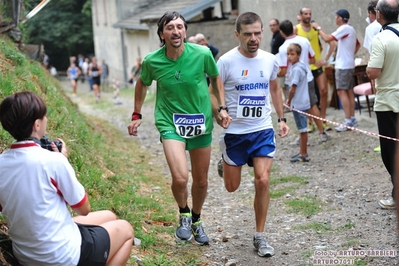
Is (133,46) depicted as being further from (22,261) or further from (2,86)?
(22,261)

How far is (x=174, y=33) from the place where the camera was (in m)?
6.04

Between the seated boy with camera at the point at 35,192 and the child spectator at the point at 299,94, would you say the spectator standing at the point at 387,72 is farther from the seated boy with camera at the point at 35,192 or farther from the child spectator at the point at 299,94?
the seated boy with camera at the point at 35,192

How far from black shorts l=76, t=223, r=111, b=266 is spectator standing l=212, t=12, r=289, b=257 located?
2.25m

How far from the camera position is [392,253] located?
19.2ft

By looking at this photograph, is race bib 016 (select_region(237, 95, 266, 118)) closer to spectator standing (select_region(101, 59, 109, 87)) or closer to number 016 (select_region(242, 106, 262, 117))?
number 016 (select_region(242, 106, 262, 117))

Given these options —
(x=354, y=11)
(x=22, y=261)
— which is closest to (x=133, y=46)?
(x=354, y=11)

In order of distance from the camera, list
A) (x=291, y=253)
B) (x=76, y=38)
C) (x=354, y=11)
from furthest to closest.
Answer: (x=76, y=38), (x=354, y=11), (x=291, y=253)

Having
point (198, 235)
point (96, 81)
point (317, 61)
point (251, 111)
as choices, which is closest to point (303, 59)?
point (317, 61)

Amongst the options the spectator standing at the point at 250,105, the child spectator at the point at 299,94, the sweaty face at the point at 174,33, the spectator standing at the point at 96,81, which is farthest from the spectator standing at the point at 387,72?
the spectator standing at the point at 96,81

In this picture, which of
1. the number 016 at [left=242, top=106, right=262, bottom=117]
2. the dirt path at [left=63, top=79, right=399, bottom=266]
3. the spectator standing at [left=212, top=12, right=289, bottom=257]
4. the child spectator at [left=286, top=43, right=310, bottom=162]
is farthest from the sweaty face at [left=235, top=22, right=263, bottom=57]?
the child spectator at [left=286, top=43, right=310, bottom=162]

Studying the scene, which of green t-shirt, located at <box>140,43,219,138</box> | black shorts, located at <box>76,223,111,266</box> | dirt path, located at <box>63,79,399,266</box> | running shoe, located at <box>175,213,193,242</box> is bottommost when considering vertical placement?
dirt path, located at <box>63,79,399,266</box>

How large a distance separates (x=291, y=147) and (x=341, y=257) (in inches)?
245

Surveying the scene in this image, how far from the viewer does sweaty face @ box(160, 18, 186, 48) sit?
19.8 ft

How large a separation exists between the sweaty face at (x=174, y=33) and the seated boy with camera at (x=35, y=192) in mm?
2252
